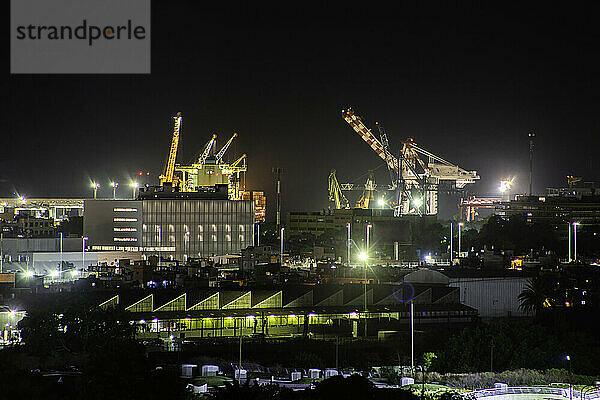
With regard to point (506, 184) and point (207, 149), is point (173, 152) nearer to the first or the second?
point (207, 149)

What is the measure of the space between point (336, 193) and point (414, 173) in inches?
319

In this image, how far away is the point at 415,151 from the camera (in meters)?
65.7

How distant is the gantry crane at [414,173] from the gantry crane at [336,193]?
16.1 ft

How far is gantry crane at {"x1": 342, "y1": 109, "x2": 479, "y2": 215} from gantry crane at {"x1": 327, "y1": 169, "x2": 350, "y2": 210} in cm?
490

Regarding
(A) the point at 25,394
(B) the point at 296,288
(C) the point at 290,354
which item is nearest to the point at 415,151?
(B) the point at 296,288

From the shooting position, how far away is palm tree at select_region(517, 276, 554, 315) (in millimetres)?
19625

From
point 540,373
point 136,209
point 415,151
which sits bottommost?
point 540,373

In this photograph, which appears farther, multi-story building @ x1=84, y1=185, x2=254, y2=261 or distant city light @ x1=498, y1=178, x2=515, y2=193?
distant city light @ x1=498, y1=178, x2=515, y2=193

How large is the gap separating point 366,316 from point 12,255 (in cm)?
1739

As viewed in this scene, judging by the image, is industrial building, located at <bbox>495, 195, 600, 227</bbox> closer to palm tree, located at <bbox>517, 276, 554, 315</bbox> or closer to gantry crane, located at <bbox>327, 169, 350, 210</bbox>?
gantry crane, located at <bbox>327, 169, 350, 210</bbox>

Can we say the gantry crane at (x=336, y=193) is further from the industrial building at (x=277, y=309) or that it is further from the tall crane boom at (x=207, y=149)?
the industrial building at (x=277, y=309)

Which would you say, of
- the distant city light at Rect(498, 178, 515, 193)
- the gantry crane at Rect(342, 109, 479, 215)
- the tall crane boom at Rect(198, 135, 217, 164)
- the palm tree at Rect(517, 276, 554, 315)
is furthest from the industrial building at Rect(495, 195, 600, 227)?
the palm tree at Rect(517, 276, 554, 315)

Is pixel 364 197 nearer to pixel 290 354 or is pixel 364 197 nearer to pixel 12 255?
pixel 12 255

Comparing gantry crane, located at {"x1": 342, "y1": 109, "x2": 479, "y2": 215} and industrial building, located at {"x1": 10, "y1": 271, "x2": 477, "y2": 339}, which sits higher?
gantry crane, located at {"x1": 342, "y1": 109, "x2": 479, "y2": 215}
